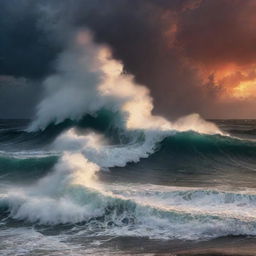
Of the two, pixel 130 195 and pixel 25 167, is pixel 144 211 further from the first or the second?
pixel 25 167

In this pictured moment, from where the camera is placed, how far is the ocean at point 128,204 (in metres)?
8.02

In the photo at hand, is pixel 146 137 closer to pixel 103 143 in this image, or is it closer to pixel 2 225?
pixel 103 143

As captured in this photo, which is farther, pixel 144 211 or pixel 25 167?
pixel 25 167

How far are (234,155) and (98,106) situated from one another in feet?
33.6

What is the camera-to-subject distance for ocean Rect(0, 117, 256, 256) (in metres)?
8.02

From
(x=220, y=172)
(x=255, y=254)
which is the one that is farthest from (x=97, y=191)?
(x=220, y=172)

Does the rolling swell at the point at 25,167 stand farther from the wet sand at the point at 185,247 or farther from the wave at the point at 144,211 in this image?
the wet sand at the point at 185,247

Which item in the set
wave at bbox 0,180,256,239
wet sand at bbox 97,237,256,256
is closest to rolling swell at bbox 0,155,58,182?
wave at bbox 0,180,256,239

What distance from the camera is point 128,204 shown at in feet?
33.6

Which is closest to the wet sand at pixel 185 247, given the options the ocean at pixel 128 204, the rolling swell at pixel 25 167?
the ocean at pixel 128 204

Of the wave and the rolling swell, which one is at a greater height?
the rolling swell

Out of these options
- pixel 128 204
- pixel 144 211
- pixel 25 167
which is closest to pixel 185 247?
pixel 144 211

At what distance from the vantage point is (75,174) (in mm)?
12734

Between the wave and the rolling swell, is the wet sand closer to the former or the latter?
the wave
